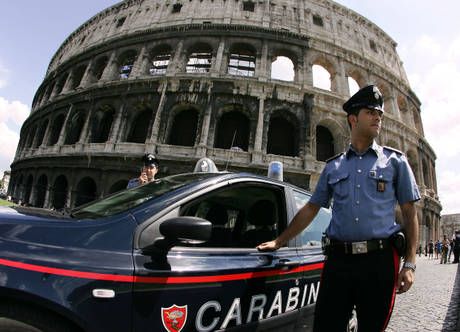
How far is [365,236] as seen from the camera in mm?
1771

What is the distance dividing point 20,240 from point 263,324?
157 centimetres

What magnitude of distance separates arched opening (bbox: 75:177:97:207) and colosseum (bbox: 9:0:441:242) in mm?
70

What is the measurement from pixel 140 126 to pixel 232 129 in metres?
6.23

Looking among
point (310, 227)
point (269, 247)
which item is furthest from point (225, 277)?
point (310, 227)

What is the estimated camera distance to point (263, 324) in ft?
6.25

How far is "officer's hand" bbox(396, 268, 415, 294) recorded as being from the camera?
1.66 m

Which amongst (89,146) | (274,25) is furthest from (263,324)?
(274,25)

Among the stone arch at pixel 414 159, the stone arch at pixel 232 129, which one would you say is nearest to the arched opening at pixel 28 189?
the stone arch at pixel 232 129

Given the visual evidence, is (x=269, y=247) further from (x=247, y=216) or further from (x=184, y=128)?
(x=184, y=128)

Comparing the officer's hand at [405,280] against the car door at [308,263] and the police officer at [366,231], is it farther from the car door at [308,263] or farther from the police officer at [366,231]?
the car door at [308,263]

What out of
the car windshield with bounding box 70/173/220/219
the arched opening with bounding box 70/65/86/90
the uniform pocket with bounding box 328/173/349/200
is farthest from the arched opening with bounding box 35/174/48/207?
the uniform pocket with bounding box 328/173/349/200

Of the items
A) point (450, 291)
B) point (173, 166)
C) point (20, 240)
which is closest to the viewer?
point (20, 240)

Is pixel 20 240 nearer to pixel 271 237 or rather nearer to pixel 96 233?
pixel 96 233

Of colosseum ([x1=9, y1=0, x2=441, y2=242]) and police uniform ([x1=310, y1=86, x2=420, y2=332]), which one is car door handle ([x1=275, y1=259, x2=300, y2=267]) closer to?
police uniform ([x1=310, y1=86, x2=420, y2=332])
